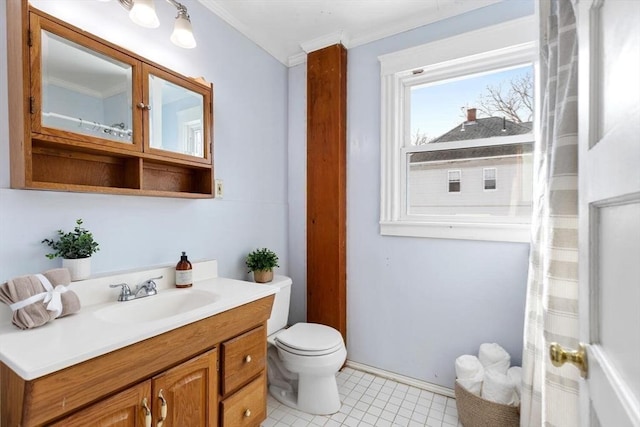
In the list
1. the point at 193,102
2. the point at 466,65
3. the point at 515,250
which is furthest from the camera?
the point at 466,65

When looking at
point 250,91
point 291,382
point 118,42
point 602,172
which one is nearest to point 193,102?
point 118,42

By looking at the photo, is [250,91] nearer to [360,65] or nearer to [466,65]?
[360,65]

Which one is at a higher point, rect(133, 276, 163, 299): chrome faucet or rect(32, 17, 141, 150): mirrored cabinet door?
rect(32, 17, 141, 150): mirrored cabinet door

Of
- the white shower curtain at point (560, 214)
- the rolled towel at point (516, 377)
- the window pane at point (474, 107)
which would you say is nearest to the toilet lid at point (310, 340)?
the rolled towel at point (516, 377)

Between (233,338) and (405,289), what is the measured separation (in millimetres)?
1210

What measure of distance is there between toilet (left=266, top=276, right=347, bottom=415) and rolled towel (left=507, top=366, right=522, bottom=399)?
2.84 feet

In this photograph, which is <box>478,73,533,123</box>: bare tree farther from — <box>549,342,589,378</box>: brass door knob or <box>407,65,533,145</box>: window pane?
<box>549,342,589,378</box>: brass door knob

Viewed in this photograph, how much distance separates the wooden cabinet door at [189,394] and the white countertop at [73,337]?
19 centimetres

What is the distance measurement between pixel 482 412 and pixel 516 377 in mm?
251

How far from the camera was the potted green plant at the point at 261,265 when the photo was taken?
195 cm

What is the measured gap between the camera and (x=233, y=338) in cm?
131

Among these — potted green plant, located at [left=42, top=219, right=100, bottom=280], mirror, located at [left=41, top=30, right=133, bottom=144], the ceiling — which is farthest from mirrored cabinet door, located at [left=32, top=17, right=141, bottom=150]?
the ceiling

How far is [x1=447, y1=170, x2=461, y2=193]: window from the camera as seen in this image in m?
1.97

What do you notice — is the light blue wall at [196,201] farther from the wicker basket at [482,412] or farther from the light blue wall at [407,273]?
the wicker basket at [482,412]
